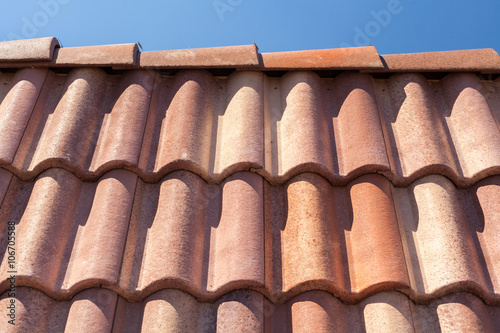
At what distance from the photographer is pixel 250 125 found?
2.27 metres

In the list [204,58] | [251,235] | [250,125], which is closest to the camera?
[251,235]

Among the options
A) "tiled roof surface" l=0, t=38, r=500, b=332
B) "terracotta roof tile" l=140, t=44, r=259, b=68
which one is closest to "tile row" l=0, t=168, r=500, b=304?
"tiled roof surface" l=0, t=38, r=500, b=332

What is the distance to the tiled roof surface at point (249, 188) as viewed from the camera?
1.69 meters

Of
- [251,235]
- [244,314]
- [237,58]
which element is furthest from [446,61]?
[244,314]

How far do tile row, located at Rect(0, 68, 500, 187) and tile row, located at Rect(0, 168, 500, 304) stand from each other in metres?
0.07

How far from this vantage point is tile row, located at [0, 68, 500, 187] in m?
2.08

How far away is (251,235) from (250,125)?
2.06 ft

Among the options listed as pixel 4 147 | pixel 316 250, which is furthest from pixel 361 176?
pixel 4 147

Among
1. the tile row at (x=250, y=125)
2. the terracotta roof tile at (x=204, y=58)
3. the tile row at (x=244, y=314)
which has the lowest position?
the tile row at (x=244, y=314)

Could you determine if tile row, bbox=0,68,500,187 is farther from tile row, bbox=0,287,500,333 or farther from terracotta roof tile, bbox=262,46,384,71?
tile row, bbox=0,287,500,333

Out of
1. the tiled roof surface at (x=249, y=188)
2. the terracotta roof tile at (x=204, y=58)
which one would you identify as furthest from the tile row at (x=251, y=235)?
the terracotta roof tile at (x=204, y=58)

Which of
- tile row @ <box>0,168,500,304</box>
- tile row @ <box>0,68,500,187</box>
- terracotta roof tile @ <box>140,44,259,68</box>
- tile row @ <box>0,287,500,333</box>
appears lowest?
tile row @ <box>0,287,500,333</box>

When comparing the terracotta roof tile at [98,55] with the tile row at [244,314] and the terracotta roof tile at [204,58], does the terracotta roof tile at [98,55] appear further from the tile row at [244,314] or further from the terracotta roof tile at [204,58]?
the tile row at [244,314]

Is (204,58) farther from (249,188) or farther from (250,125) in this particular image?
(249,188)
